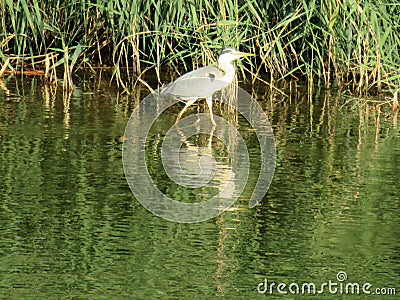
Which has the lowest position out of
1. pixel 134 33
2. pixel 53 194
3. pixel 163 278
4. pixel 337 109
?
pixel 163 278

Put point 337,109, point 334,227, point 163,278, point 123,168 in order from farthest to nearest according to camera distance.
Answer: point 337,109 < point 123,168 < point 334,227 < point 163,278

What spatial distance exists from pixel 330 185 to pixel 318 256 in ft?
4.34

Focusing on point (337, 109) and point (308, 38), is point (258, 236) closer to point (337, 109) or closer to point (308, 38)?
point (337, 109)

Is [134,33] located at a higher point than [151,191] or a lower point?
higher

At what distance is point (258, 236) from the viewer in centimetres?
522

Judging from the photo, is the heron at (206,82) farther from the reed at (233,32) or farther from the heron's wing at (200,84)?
the reed at (233,32)

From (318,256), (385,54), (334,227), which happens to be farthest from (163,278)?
(385,54)

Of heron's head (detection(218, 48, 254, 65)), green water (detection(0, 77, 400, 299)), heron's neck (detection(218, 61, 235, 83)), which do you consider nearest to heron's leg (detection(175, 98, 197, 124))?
heron's neck (detection(218, 61, 235, 83))

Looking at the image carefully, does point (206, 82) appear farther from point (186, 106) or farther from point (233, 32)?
point (233, 32)

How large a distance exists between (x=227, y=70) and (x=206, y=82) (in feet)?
0.68

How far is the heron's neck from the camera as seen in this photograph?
824 cm

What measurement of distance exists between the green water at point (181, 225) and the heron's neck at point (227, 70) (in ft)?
2.18

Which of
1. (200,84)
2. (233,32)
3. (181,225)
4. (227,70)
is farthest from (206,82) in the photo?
(181,225)

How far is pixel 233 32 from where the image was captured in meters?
8.72
